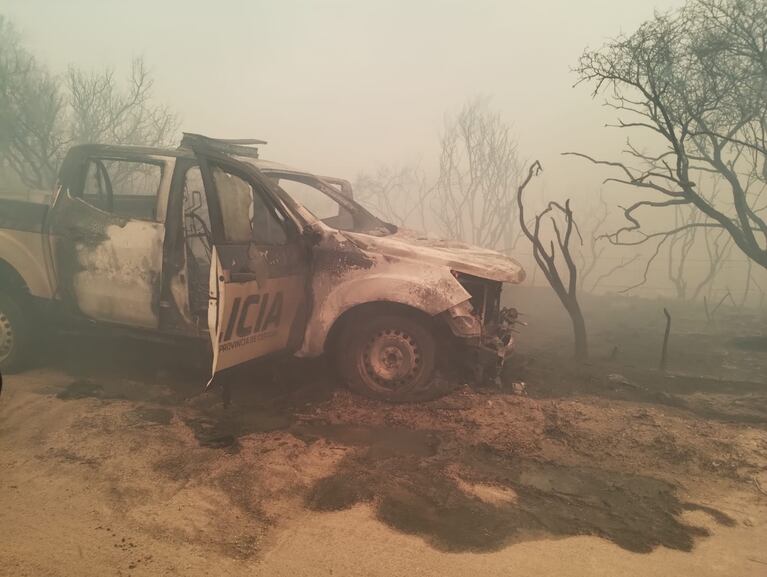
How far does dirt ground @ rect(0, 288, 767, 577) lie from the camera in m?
2.25

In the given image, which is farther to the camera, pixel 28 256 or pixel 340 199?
pixel 340 199

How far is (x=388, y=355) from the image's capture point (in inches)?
168

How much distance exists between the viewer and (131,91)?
17.1 meters

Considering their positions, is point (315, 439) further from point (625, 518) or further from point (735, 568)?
point (735, 568)

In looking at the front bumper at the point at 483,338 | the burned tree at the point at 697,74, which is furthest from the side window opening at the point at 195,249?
the burned tree at the point at 697,74

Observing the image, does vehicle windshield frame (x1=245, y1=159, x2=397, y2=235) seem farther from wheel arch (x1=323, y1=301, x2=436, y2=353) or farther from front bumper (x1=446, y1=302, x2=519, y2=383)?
front bumper (x1=446, y1=302, x2=519, y2=383)

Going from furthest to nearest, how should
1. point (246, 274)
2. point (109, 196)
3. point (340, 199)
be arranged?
point (340, 199) → point (109, 196) → point (246, 274)

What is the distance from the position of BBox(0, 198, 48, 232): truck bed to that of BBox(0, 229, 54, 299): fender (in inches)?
1.8

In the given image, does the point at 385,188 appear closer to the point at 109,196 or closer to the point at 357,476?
the point at 109,196

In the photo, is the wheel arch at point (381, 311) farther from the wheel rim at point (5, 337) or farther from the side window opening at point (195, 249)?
the wheel rim at point (5, 337)

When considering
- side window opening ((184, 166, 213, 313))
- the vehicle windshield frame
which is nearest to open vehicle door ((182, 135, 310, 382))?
side window opening ((184, 166, 213, 313))

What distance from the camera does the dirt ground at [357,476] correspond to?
7.39 feet

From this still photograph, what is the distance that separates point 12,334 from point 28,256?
2.51ft

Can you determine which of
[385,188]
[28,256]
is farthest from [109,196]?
[385,188]
